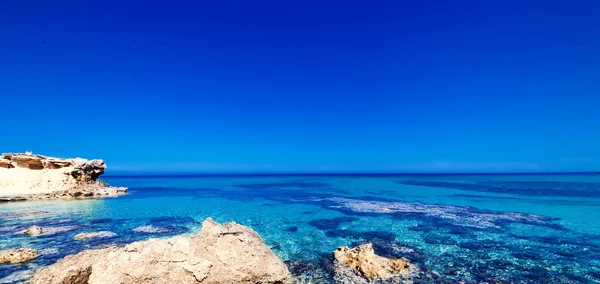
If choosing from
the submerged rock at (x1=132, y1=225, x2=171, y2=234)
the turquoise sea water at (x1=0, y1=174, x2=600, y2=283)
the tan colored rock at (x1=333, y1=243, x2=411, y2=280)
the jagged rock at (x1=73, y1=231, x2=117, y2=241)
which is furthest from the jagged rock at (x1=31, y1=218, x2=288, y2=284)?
the submerged rock at (x1=132, y1=225, x2=171, y2=234)

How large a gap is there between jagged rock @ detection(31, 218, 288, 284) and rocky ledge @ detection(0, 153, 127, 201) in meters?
38.0

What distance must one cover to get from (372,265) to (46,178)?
5033 centimetres

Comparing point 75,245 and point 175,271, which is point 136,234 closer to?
point 75,245

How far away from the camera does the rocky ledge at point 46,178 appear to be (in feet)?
128

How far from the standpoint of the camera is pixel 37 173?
140ft

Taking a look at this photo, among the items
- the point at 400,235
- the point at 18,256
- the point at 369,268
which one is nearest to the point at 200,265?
the point at 369,268

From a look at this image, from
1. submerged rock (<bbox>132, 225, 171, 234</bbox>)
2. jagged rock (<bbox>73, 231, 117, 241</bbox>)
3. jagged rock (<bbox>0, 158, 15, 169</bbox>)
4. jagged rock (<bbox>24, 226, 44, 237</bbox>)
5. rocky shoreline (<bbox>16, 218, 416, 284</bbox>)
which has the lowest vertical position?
submerged rock (<bbox>132, 225, 171, 234</bbox>)

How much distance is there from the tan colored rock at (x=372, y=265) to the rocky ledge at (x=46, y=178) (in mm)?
43663

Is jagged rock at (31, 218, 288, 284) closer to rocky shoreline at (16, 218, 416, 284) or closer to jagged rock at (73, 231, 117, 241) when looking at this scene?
rocky shoreline at (16, 218, 416, 284)

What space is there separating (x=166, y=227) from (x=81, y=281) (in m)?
13.2

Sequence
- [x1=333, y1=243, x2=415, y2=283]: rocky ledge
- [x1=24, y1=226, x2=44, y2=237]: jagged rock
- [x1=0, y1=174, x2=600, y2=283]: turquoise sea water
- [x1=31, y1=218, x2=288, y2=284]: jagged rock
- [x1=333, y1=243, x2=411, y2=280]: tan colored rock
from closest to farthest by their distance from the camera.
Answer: [x1=31, y1=218, x2=288, y2=284]: jagged rock → [x1=333, y1=243, x2=415, y2=283]: rocky ledge → [x1=333, y1=243, x2=411, y2=280]: tan colored rock → [x1=0, y1=174, x2=600, y2=283]: turquoise sea water → [x1=24, y1=226, x2=44, y2=237]: jagged rock

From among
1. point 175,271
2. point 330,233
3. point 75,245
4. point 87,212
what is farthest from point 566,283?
point 87,212

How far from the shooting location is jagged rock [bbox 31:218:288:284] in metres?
9.29

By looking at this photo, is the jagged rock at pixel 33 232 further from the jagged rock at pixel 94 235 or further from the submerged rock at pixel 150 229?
the submerged rock at pixel 150 229
